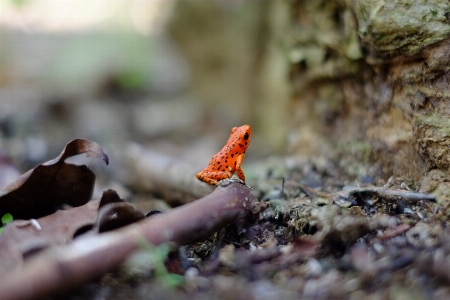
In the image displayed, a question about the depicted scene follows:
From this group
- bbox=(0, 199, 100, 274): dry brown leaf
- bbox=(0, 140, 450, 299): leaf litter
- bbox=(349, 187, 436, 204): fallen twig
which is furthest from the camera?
bbox=(349, 187, 436, 204): fallen twig

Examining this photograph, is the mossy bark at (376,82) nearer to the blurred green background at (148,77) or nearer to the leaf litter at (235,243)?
the leaf litter at (235,243)

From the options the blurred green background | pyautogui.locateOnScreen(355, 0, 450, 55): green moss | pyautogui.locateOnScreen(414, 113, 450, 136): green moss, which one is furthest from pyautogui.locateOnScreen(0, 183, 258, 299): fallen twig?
the blurred green background

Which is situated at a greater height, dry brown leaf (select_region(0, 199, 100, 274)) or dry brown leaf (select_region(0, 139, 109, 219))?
dry brown leaf (select_region(0, 139, 109, 219))

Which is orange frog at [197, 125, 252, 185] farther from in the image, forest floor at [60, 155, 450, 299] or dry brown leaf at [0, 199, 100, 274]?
dry brown leaf at [0, 199, 100, 274]

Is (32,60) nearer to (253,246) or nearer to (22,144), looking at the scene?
(22,144)

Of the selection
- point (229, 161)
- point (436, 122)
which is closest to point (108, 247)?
point (229, 161)

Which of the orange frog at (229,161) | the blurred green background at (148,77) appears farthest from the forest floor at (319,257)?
the blurred green background at (148,77)

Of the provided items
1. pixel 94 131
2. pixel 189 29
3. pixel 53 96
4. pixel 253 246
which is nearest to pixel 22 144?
pixel 94 131
